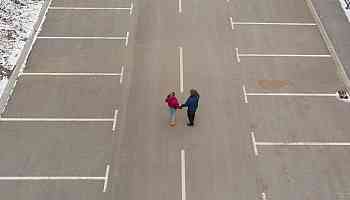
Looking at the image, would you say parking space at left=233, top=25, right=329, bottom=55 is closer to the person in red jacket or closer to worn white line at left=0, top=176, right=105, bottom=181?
the person in red jacket

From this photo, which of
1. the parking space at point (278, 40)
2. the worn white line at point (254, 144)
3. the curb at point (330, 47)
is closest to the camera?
the worn white line at point (254, 144)

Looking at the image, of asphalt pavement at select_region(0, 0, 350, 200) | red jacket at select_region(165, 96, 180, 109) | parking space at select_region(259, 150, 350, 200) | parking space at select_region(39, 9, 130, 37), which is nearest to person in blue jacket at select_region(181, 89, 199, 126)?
red jacket at select_region(165, 96, 180, 109)

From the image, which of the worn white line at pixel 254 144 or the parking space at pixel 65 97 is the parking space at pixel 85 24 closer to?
the parking space at pixel 65 97

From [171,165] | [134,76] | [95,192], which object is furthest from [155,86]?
[95,192]

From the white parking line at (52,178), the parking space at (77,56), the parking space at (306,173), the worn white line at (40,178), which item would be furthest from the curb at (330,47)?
the worn white line at (40,178)

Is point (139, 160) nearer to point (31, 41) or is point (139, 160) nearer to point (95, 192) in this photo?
point (95, 192)

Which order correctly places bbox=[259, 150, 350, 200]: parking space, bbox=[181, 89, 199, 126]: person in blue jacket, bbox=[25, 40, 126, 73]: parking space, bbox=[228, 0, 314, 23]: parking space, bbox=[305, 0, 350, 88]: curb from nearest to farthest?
1. bbox=[259, 150, 350, 200]: parking space
2. bbox=[181, 89, 199, 126]: person in blue jacket
3. bbox=[305, 0, 350, 88]: curb
4. bbox=[25, 40, 126, 73]: parking space
5. bbox=[228, 0, 314, 23]: parking space

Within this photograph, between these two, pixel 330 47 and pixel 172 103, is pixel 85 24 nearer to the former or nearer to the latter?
pixel 172 103
